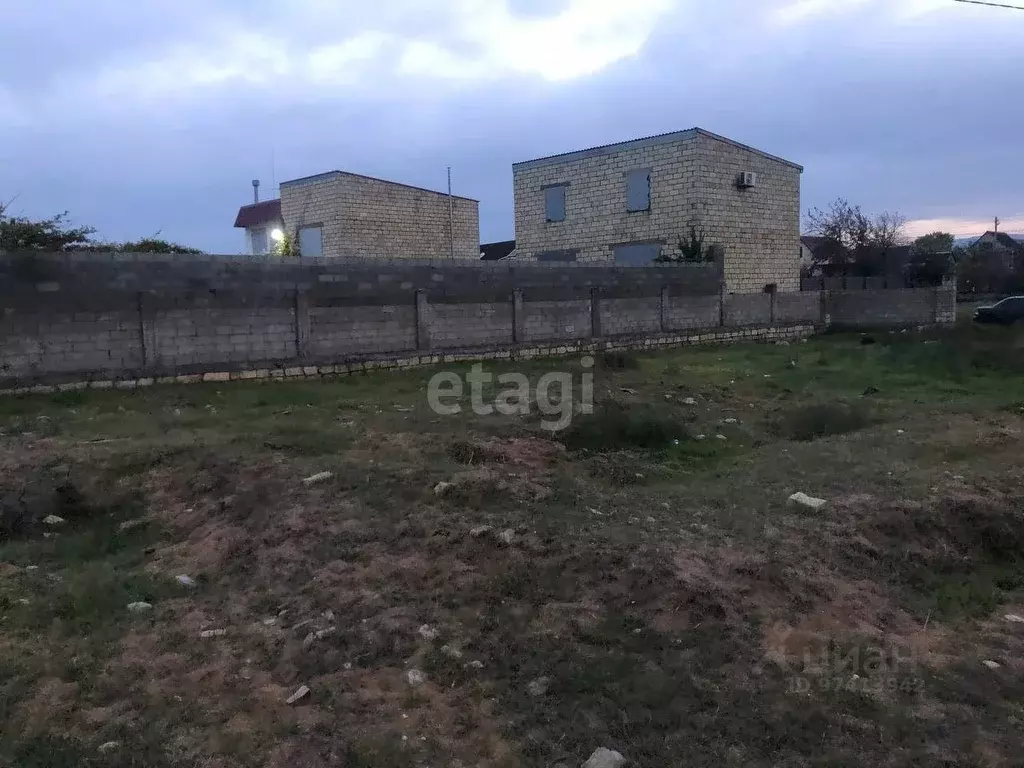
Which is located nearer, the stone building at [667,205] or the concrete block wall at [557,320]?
the concrete block wall at [557,320]

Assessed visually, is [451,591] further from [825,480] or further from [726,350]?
[726,350]

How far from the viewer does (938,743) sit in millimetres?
2770

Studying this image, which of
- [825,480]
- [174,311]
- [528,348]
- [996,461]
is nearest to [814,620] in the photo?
→ [825,480]

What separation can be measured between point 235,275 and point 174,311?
3.46 feet

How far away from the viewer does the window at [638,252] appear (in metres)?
20.5

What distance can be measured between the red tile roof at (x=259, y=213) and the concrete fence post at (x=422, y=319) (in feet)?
73.2

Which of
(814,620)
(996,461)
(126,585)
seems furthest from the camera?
(996,461)

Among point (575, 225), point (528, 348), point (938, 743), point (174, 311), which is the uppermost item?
point (575, 225)

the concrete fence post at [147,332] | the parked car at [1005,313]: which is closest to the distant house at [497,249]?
the parked car at [1005,313]

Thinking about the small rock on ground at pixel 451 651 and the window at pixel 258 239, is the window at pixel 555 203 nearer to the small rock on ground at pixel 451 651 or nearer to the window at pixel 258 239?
the window at pixel 258 239

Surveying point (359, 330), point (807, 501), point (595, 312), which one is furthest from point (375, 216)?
point (807, 501)

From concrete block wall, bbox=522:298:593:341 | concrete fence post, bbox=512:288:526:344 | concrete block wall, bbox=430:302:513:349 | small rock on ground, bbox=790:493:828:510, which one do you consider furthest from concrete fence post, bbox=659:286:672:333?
small rock on ground, bbox=790:493:828:510

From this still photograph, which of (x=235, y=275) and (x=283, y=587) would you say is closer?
(x=283, y=587)

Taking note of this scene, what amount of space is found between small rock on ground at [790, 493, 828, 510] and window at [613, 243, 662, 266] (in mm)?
15437
